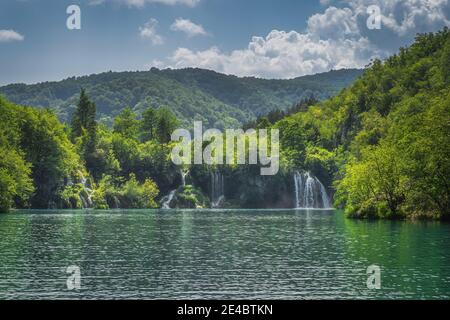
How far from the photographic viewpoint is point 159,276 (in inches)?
1380

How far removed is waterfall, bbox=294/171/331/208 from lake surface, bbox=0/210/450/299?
292ft

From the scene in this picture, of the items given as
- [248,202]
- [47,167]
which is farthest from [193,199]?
[47,167]

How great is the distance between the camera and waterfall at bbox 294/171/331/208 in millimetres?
152875

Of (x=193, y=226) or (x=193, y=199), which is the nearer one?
(x=193, y=226)

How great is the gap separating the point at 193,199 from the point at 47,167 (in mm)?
34706

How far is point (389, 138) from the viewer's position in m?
97.1

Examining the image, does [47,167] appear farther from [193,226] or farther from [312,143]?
[312,143]

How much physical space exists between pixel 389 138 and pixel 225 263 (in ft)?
203

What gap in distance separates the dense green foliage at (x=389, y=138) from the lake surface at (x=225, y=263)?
13752 millimetres

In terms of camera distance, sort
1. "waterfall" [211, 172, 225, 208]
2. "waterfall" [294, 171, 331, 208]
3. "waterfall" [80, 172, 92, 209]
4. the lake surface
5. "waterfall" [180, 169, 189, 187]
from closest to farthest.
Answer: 1. the lake surface
2. "waterfall" [80, 172, 92, 209]
3. "waterfall" [294, 171, 331, 208]
4. "waterfall" [180, 169, 189, 187]
5. "waterfall" [211, 172, 225, 208]

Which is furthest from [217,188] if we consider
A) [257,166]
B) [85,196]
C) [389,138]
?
[389,138]

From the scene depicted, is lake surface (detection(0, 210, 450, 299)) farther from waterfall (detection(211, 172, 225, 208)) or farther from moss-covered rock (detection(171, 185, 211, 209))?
A: waterfall (detection(211, 172, 225, 208))

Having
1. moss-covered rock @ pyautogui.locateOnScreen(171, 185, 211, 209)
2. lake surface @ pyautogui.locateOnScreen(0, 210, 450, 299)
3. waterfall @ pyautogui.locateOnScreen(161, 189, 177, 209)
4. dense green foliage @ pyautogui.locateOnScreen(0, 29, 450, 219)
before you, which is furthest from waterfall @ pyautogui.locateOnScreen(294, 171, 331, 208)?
lake surface @ pyautogui.locateOnScreen(0, 210, 450, 299)

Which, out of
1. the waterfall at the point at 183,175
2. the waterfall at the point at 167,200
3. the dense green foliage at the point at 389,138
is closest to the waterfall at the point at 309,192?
the dense green foliage at the point at 389,138
